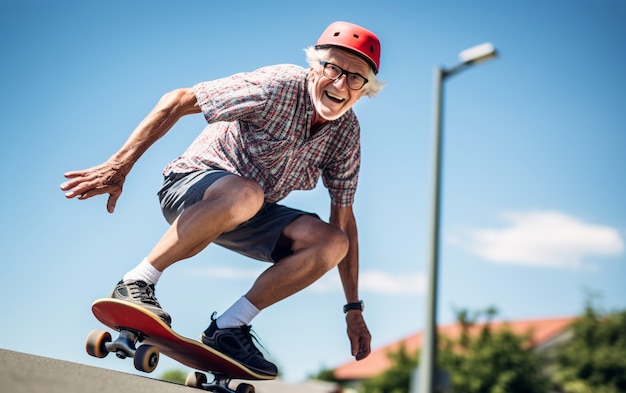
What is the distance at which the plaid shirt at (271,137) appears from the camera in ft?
14.2

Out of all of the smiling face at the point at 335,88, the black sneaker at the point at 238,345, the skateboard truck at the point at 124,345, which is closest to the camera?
the skateboard truck at the point at 124,345

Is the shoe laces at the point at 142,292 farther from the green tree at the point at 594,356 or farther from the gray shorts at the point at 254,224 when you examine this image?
the green tree at the point at 594,356

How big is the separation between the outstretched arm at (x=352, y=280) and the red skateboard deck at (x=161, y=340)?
738 mm

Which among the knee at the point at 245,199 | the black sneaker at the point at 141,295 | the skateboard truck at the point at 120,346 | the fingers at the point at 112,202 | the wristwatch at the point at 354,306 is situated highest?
the knee at the point at 245,199

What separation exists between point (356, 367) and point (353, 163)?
177 ft

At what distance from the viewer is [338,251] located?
4.54 meters

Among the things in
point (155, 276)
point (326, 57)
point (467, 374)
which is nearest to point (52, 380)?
point (155, 276)

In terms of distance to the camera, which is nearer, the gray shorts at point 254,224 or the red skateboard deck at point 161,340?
the red skateboard deck at point 161,340

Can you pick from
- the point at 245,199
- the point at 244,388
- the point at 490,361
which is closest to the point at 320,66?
the point at 245,199

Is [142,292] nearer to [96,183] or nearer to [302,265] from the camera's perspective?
[96,183]

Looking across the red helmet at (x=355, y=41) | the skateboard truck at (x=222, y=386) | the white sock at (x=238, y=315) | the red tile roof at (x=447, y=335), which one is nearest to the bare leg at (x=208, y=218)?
the white sock at (x=238, y=315)

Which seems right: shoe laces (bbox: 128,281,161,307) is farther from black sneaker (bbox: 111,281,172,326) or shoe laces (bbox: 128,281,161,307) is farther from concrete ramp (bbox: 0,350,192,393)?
concrete ramp (bbox: 0,350,192,393)

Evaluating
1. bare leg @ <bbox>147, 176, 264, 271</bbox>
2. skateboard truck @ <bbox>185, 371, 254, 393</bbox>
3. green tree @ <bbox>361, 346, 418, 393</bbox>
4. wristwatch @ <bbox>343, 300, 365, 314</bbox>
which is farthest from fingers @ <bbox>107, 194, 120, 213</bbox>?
green tree @ <bbox>361, 346, 418, 393</bbox>

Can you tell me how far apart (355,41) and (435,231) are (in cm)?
132
